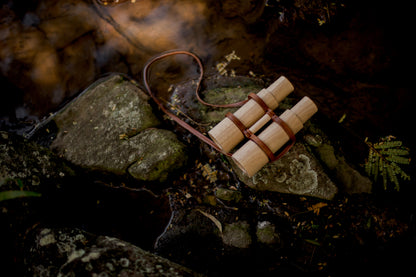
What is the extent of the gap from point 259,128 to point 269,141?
25 centimetres

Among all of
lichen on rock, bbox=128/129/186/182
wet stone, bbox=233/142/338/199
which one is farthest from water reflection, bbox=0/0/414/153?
lichen on rock, bbox=128/129/186/182

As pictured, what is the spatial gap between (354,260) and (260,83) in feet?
10.2

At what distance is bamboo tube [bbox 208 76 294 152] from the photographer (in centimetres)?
295

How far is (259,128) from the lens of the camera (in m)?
3.00

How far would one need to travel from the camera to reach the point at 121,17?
4.61 metres

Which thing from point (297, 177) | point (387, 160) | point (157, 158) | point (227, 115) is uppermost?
point (227, 115)

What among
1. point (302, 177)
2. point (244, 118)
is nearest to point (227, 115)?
point (244, 118)

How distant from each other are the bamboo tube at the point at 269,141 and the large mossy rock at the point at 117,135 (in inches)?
43.6

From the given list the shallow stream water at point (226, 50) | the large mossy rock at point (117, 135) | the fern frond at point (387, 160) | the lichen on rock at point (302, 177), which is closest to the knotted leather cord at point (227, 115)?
the shallow stream water at point (226, 50)

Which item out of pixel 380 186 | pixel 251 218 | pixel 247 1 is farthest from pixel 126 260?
pixel 247 1

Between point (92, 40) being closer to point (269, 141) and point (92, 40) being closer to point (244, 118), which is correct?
point (244, 118)

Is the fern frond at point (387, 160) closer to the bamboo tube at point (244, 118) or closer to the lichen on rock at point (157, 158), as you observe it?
the bamboo tube at point (244, 118)

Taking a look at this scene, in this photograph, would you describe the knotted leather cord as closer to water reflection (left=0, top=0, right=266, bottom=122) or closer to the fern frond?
water reflection (left=0, top=0, right=266, bottom=122)

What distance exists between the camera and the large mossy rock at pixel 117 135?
11.4 feet
